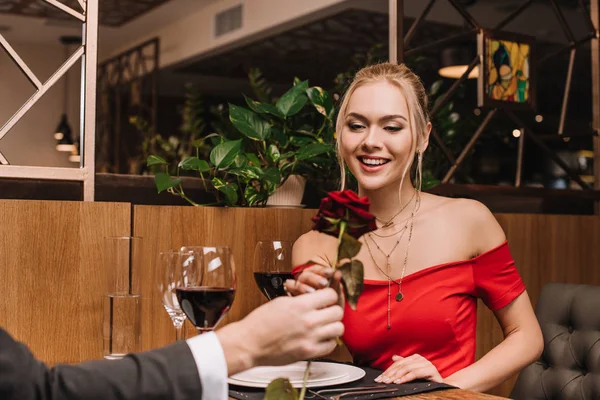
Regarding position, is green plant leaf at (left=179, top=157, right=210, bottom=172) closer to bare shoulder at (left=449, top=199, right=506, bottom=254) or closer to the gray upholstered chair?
bare shoulder at (left=449, top=199, right=506, bottom=254)

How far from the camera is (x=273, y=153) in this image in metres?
2.10

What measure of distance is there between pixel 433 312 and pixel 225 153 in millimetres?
664

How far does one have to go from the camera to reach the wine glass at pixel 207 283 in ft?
3.66

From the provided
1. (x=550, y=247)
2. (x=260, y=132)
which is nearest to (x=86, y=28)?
(x=260, y=132)

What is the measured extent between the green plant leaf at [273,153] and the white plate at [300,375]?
2.73 feet

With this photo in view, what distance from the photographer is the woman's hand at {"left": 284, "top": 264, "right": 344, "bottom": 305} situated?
762 millimetres

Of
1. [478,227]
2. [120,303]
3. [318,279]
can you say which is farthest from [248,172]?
→ [318,279]

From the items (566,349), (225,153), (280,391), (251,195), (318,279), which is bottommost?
(566,349)

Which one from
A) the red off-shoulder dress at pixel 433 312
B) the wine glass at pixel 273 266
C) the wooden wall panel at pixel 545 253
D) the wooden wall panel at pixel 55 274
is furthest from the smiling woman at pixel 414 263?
the wooden wall panel at pixel 545 253

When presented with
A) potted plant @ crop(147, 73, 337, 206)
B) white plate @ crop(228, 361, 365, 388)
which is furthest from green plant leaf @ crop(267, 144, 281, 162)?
white plate @ crop(228, 361, 365, 388)

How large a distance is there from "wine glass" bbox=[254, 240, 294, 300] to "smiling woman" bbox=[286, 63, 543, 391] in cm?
11

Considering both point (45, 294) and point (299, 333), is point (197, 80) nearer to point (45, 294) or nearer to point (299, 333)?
point (45, 294)

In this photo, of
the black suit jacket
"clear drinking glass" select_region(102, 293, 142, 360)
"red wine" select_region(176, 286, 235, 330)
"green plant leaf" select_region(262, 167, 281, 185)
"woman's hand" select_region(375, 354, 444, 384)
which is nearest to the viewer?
the black suit jacket

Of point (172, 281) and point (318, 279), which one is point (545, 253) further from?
point (318, 279)
